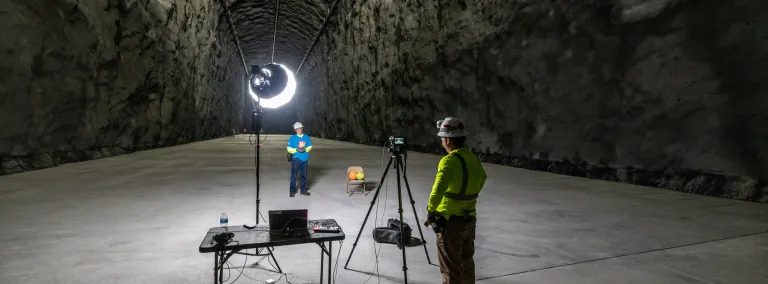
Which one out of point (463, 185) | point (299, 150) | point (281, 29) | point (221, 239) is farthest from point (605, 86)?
point (281, 29)

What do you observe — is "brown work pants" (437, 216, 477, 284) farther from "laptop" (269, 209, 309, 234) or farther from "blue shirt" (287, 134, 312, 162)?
"blue shirt" (287, 134, 312, 162)

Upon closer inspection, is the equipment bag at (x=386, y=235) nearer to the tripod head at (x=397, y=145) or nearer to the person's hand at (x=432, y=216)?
the tripod head at (x=397, y=145)

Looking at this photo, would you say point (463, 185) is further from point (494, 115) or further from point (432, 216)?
point (494, 115)

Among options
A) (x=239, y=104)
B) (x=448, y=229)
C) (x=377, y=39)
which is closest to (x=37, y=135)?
(x=448, y=229)

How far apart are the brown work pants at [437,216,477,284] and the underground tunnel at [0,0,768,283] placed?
16.8 inches

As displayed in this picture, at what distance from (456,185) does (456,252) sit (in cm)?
42

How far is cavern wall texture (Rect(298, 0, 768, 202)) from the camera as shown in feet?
20.7

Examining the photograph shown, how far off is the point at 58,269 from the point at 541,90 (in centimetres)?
984

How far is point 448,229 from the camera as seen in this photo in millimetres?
2576

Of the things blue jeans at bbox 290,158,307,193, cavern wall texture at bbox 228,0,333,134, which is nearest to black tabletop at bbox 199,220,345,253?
blue jeans at bbox 290,158,307,193

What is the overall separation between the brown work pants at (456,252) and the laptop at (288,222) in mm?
902

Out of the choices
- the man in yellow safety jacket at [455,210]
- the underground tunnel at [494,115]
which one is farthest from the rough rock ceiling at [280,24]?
the man in yellow safety jacket at [455,210]

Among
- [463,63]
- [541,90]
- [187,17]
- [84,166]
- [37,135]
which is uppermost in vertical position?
[187,17]

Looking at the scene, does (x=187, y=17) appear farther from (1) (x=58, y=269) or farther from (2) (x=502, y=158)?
(1) (x=58, y=269)
